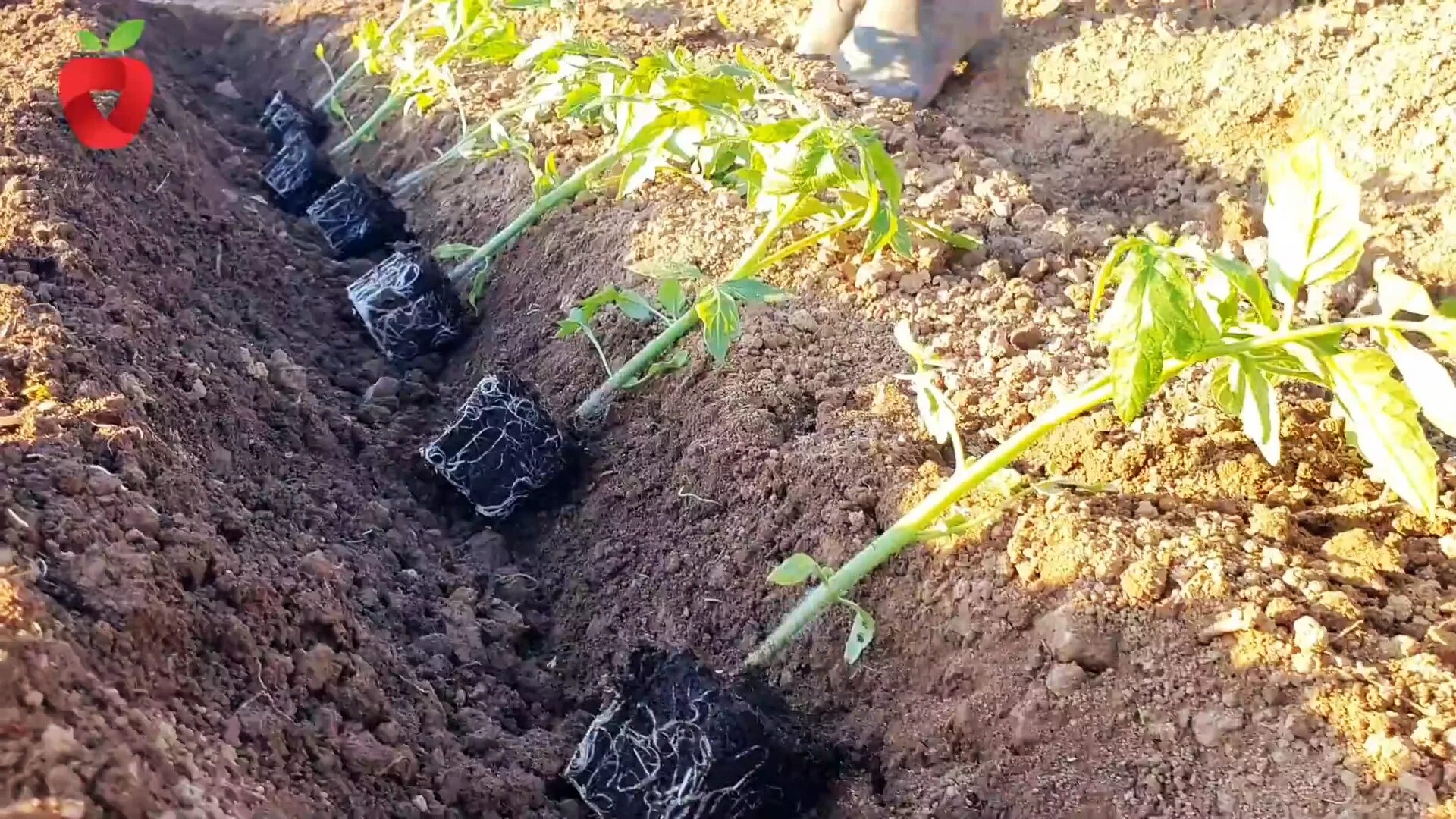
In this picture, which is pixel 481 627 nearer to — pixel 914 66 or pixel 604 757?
pixel 604 757

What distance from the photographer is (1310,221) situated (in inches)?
39.0

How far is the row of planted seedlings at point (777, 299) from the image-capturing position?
3.21 feet

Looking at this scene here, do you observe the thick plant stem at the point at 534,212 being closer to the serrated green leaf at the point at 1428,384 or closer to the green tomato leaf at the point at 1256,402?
the green tomato leaf at the point at 1256,402

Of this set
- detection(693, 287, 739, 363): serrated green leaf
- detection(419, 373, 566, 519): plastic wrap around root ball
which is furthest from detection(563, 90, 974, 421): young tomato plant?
detection(419, 373, 566, 519): plastic wrap around root ball

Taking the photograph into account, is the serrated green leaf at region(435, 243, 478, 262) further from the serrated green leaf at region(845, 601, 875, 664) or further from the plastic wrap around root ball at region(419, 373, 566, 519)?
the serrated green leaf at region(845, 601, 875, 664)

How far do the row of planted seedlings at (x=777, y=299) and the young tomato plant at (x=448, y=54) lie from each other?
0.26 meters

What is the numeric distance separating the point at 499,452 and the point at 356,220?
3.74ft

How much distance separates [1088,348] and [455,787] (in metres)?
1.17

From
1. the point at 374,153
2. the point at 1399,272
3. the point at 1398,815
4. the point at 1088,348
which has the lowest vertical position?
the point at 1399,272

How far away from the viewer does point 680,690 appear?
132 cm

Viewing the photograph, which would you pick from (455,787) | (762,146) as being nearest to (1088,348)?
(762,146)

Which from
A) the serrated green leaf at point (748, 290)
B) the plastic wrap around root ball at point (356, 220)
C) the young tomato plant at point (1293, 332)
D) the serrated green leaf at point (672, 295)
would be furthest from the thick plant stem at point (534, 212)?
the young tomato plant at point (1293, 332)

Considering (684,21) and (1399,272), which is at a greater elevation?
(684,21)
